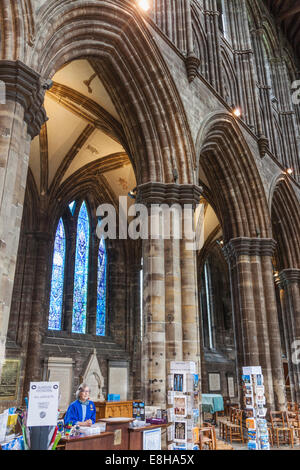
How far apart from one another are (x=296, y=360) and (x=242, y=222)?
18.7 ft

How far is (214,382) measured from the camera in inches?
764

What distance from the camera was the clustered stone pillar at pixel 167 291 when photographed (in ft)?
25.9

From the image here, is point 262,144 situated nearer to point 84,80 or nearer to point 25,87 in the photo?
point 84,80

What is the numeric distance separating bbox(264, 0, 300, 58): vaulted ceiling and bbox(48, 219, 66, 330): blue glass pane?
14.4 metres

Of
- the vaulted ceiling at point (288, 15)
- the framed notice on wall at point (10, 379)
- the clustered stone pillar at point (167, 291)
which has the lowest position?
the framed notice on wall at point (10, 379)

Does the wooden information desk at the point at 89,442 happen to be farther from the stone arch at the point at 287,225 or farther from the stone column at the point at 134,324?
the stone arch at the point at 287,225

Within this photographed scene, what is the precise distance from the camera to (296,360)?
1476 cm

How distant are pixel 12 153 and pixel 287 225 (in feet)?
43.1

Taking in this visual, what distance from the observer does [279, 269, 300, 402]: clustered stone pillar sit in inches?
581

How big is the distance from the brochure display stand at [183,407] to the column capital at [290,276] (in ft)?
34.5

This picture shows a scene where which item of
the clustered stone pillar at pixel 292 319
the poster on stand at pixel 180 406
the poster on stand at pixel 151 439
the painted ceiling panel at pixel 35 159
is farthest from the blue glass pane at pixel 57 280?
the poster on stand at pixel 180 406

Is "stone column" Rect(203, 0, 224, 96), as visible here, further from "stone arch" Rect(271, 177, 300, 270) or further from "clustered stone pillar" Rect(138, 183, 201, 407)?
"stone arch" Rect(271, 177, 300, 270)

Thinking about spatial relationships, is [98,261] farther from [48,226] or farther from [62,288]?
[48,226]

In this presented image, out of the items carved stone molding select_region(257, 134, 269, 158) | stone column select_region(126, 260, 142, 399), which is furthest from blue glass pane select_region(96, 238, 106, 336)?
carved stone molding select_region(257, 134, 269, 158)
